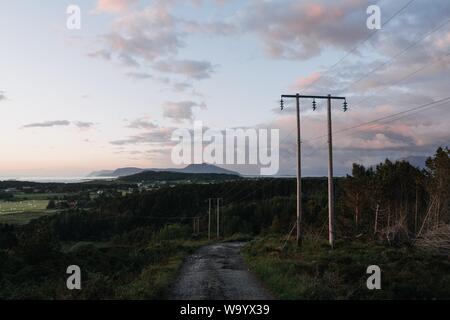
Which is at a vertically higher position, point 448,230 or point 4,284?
point 448,230

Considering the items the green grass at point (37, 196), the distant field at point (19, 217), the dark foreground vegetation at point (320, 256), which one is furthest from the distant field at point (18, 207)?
the dark foreground vegetation at point (320, 256)

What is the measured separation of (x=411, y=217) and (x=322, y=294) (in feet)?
147

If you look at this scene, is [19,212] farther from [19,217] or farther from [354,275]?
[354,275]

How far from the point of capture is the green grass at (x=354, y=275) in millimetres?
12273

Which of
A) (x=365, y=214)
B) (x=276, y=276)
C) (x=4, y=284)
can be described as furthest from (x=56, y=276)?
(x=365, y=214)

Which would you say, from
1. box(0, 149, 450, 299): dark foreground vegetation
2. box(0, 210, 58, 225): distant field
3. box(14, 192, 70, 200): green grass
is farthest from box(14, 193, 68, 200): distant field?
box(0, 149, 450, 299): dark foreground vegetation

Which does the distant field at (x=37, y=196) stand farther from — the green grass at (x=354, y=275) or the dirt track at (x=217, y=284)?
the green grass at (x=354, y=275)

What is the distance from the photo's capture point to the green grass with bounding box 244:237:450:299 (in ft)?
40.3

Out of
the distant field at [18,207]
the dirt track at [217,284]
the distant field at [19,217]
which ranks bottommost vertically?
the distant field at [19,217]

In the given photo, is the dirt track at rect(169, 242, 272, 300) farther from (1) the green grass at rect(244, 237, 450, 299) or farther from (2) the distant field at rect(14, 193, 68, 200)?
(2) the distant field at rect(14, 193, 68, 200)

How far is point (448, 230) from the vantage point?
19.6 metres

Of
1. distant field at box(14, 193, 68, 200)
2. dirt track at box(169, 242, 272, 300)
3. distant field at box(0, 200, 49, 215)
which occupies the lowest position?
distant field at box(0, 200, 49, 215)
